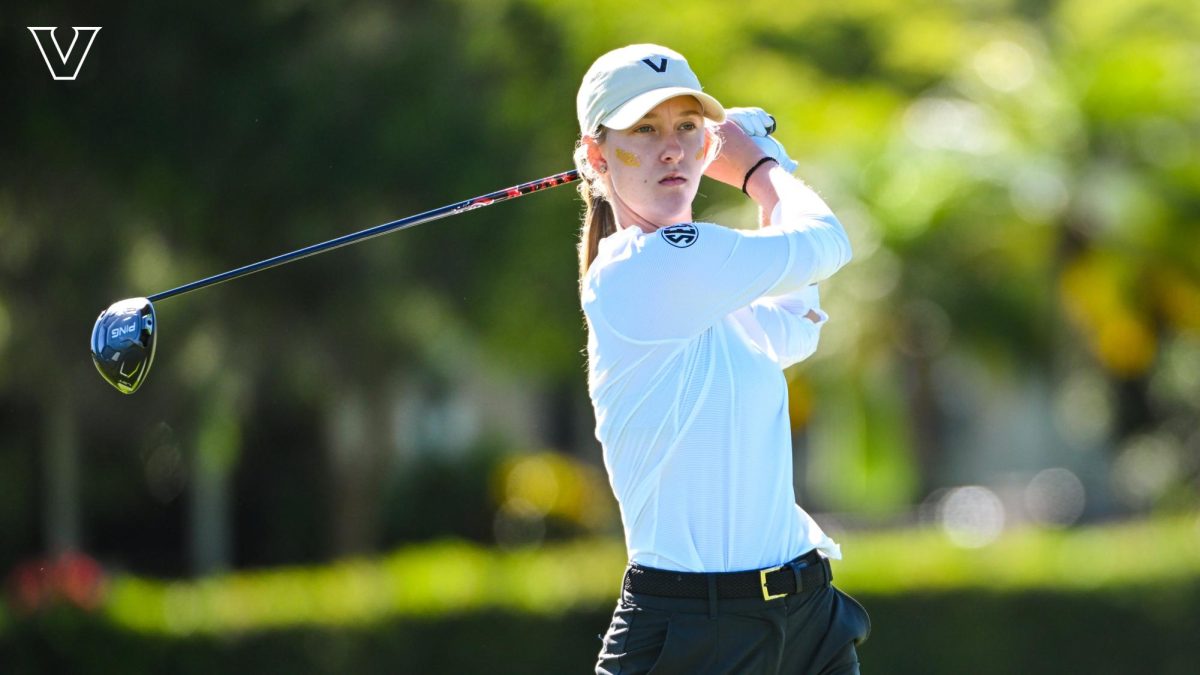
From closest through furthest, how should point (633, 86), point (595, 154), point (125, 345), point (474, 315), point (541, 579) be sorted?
1. point (633, 86)
2. point (595, 154)
3. point (125, 345)
4. point (541, 579)
5. point (474, 315)

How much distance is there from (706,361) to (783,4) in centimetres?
2216

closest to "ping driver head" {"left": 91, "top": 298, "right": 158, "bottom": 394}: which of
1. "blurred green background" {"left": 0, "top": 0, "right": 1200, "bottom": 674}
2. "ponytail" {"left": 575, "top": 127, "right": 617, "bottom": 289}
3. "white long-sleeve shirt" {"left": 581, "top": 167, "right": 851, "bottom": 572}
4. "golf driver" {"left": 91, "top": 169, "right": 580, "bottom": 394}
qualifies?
"golf driver" {"left": 91, "top": 169, "right": 580, "bottom": 394}

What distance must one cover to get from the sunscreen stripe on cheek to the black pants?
85cm

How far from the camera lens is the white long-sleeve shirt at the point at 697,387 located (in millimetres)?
3418

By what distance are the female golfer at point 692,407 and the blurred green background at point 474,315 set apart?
6.09 m

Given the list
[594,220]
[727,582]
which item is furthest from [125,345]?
[727,582]

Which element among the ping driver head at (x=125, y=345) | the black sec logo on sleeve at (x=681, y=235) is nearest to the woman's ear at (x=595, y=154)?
the black sec logo on sleeve at (x=681, y=235)

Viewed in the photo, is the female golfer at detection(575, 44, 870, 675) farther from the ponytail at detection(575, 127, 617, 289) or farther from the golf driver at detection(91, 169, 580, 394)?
the golf driver at detection(91, 169, 580, 394)

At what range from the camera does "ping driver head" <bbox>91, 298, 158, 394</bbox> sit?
4.12 meters

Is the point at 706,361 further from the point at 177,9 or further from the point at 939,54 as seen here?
the point at 939,54

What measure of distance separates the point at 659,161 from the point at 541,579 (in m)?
6.63

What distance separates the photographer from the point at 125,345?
4.12 meters

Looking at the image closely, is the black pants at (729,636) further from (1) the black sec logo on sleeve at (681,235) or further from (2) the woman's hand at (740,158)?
(2) the woman's hand at (740,158)

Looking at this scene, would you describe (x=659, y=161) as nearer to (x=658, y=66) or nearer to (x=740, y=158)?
(x=658, y=66)
